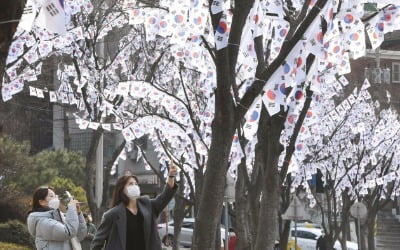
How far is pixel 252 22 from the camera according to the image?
991 centimetres

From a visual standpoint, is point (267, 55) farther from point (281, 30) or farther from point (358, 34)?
point (358, 34)

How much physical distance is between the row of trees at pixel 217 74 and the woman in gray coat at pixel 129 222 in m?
1.62

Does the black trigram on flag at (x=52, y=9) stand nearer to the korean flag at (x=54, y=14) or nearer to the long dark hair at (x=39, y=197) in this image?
the korean flag at (x=54, y=14)

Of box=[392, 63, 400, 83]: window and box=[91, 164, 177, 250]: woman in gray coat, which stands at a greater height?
box=[392, 63, 400, 83]: window

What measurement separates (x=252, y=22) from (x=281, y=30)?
1.58 m

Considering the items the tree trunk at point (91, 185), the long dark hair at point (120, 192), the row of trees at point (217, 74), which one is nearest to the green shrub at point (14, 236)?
the tree trunk at point (91, 185)

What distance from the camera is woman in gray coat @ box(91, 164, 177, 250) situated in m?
7.32

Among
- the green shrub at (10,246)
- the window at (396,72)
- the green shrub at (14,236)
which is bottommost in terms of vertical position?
the green shrub at (10,246)

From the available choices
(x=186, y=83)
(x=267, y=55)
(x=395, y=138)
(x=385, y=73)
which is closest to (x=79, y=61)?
(x=186, y=83)

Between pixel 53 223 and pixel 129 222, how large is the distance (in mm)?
1009

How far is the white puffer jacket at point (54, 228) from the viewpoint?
8016 millimetres

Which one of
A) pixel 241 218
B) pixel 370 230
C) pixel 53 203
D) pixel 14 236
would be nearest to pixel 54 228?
pixel 53 203

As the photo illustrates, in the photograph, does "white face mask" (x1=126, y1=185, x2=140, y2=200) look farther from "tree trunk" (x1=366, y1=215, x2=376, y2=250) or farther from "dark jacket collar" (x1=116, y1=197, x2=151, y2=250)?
"tree trunk" (x1=366, y1=215, x2=376, y2=250)

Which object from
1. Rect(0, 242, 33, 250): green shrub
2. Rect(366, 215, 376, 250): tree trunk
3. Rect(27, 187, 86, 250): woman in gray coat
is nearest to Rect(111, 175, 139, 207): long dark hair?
Rect(27, 187, 86, 250): woman in gray coat
